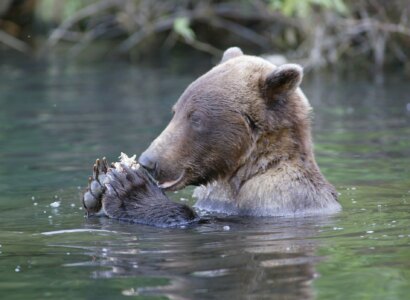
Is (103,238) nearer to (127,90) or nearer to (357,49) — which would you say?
(127,90)

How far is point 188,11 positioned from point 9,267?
1540 cm

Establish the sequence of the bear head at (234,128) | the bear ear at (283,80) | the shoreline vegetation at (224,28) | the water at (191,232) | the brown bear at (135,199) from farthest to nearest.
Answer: the shoreline vegetation at (224,28)
the bear head at (234,128)
the bear ear at (283,80)
the brown bear at (135,199)
the water at (191,232)

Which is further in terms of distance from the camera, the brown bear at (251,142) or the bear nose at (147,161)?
the brown bear at (251,142)

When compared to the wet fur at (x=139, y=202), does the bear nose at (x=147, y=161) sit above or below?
above

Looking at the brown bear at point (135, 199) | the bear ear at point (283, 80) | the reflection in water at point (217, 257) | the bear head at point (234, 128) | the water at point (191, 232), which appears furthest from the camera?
the bear head at point (234, 128)

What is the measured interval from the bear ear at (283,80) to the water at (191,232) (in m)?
0.99

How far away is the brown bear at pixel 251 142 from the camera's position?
288 inches

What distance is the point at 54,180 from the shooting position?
957 centimetres

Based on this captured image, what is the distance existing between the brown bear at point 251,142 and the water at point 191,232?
0.79ft

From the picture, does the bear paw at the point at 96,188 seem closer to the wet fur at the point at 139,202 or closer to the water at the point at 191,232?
the wet fur at the point at 139,202

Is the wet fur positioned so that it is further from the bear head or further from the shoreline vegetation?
the shoreline vegetation

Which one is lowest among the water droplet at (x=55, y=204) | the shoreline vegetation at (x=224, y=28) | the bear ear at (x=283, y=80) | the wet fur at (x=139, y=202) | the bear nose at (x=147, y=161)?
the water droplet at (x=55, y=204)

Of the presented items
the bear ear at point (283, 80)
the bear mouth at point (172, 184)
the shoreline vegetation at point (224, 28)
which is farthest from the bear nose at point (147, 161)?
the shoreline vegetation at point (224, 28)

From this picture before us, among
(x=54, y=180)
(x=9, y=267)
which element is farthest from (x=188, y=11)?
(x=9, y=267)
